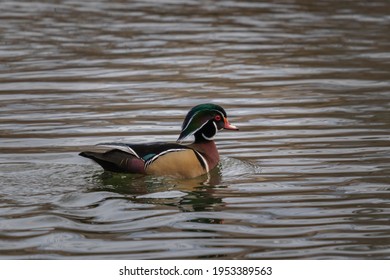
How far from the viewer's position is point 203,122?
11633 mm

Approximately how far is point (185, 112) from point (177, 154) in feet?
10.1

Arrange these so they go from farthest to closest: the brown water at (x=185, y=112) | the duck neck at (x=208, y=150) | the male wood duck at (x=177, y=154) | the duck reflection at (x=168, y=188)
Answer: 1. the duck neck at (x=208, y=150)
2. the male wood duck at (x=177, y=154)
3. the duck reflection at (x=168, y=188)
4. the brown water at (x=185, y=112)

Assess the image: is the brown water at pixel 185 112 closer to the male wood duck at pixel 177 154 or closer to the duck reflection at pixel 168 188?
the duck reflection at pixel 168 188

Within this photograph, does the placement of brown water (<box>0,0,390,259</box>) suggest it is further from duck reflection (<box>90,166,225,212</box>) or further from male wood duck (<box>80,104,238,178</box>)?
male wood duck (<box>80,104,238,178</box>)

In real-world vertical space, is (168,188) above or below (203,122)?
below

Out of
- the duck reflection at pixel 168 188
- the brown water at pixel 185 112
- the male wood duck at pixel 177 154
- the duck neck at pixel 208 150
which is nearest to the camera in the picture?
the brown water at pixel 185 112

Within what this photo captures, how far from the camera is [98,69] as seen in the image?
54.7 ft

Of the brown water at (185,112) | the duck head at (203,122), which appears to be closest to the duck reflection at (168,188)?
the brown water at (185,112)

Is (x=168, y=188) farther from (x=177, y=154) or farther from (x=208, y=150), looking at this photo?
(x=208, y=150)

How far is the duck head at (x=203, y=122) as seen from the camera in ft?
38.0

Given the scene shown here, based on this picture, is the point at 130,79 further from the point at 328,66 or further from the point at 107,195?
the point at 107,195

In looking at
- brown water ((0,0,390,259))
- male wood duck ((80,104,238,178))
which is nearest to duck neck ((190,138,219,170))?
male wood duck ((80,104,238,178))

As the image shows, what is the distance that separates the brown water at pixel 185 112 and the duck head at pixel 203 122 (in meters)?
0.37

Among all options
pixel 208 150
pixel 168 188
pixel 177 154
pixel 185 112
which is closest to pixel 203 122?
pixel 208 150
